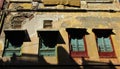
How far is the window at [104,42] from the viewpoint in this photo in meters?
13.1

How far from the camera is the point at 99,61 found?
41.3ft

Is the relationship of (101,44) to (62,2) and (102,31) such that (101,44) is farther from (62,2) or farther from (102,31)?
(62,2)

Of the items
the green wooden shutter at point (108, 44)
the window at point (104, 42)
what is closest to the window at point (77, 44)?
the window at point (104, 42)

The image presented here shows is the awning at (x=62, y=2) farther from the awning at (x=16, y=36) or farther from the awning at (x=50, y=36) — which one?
the awning at (x=16, y=36)

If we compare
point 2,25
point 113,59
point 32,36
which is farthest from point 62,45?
point 2,25

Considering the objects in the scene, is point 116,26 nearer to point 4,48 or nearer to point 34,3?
point 34,3

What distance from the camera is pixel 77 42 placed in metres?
13.6

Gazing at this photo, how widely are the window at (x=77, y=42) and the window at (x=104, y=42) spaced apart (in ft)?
2.54

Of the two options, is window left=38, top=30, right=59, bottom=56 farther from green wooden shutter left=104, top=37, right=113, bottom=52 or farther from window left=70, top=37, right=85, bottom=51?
green wooden shutter left=104, top=37, right=113, bottom=52

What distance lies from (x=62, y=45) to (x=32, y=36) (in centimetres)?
178

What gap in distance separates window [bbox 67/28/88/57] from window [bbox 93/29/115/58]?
775 millimetres

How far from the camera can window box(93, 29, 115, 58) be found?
13.1 m

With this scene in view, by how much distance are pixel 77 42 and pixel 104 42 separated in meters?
1.50

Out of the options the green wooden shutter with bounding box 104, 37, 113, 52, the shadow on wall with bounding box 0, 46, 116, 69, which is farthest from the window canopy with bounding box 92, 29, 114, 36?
the shadow on wall with bounding box 0, 46, 116, 69
